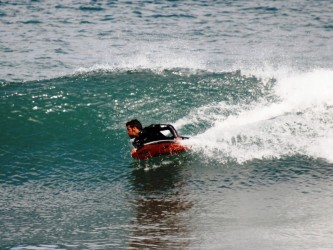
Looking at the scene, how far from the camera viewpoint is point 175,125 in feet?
53.3

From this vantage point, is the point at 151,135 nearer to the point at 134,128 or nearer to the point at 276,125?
the point at 134,128

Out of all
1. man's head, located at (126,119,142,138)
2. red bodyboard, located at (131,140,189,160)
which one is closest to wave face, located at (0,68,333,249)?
red bodyboard, located at (131,140,189,160)

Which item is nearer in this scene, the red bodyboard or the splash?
the red bodyboard

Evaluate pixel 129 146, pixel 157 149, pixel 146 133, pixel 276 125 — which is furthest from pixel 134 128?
pixel 276 125

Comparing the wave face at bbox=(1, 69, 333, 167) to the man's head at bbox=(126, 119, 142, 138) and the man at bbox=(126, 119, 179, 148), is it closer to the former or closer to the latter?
the man at bbox=(126, 119, 179, 148)

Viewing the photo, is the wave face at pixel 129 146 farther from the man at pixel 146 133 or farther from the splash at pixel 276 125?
the man at pixel 146 133

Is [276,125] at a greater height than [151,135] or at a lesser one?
lesser

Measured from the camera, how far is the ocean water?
34.6 ft

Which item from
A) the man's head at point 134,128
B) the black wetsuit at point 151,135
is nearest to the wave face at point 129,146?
the black wetsuit at point 151,135

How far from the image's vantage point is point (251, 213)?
36.2ft

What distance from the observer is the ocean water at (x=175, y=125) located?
10.5m

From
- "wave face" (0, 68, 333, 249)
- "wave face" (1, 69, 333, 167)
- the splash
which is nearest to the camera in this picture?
"wave face" (0, 68, 333, 249)

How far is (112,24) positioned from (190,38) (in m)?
4.31

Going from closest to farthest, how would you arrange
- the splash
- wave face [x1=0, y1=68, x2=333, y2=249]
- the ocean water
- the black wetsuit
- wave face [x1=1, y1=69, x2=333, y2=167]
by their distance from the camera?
1. the ocean water
2. wave face [x1=0, y1=68, x2=333, y2=249]
3. the black wetsuit
4. the splash
5. wave face [x1=1, y1=69, x2=333, y2=167]
